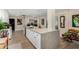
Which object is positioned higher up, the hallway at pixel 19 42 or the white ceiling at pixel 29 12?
the white ceiling at pixel 29 12

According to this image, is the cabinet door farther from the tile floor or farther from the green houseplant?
the green houseplant

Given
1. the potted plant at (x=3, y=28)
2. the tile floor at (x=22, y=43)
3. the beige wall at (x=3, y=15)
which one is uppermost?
the beige wall at (x=3, y=15)

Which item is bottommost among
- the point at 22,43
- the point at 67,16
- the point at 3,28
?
the point at 22,43

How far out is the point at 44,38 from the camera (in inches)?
86.6

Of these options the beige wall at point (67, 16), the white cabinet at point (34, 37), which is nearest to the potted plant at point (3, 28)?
the white cabinet at point (34, 37)

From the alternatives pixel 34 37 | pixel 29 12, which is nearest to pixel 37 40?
pixel 34 37

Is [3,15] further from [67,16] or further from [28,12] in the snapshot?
[67,16]

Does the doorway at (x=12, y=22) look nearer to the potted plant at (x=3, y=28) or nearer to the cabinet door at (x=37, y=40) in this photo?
the potted plant at (x=3, y=28)

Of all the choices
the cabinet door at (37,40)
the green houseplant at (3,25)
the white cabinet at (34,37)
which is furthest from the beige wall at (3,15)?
the cabinet door at (37,40)

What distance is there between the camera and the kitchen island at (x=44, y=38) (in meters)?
2.18

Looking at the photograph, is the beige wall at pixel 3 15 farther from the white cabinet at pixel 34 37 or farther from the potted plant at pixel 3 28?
the white cabinet at pixel 34 37
